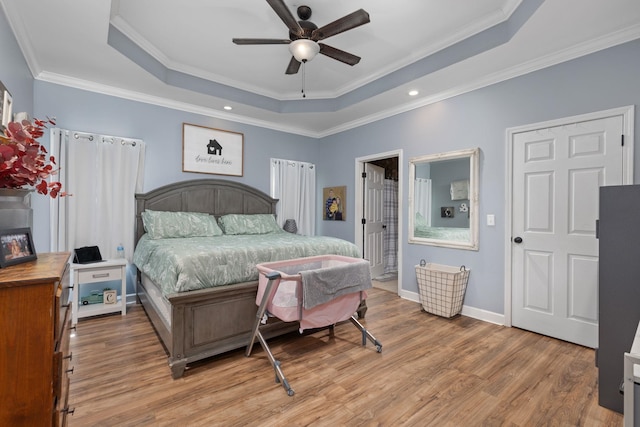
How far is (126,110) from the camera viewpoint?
146 inches

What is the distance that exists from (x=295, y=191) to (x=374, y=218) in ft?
4.90

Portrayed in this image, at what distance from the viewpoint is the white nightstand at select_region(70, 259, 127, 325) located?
302 cm

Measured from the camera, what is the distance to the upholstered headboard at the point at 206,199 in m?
3.82

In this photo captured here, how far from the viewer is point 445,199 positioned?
147 inches

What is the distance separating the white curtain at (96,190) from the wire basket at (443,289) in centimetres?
367

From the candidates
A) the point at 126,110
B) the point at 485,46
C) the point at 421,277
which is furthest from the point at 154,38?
the point at 421,277

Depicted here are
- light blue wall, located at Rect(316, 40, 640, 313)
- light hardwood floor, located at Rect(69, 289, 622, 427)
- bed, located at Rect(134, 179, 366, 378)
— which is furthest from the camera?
light blue wall, located at Rect(316, 40, 640, 313)

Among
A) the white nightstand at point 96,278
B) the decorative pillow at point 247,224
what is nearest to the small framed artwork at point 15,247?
the white nightstand at point 96,278

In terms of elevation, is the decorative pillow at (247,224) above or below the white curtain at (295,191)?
below

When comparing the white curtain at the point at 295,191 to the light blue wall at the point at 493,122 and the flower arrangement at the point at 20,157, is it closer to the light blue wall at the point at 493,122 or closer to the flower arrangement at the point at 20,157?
the light blue wall at the point at 493,122

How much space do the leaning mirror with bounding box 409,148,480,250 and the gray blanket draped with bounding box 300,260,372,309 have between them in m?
1.73

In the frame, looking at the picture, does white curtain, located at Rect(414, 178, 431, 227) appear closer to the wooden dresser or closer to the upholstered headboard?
the upholstered headboard

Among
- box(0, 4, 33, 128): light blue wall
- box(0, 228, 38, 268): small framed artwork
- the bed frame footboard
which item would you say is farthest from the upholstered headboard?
box(0, 228, 38, 268): small framed artwork

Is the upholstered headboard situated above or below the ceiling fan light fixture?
below
